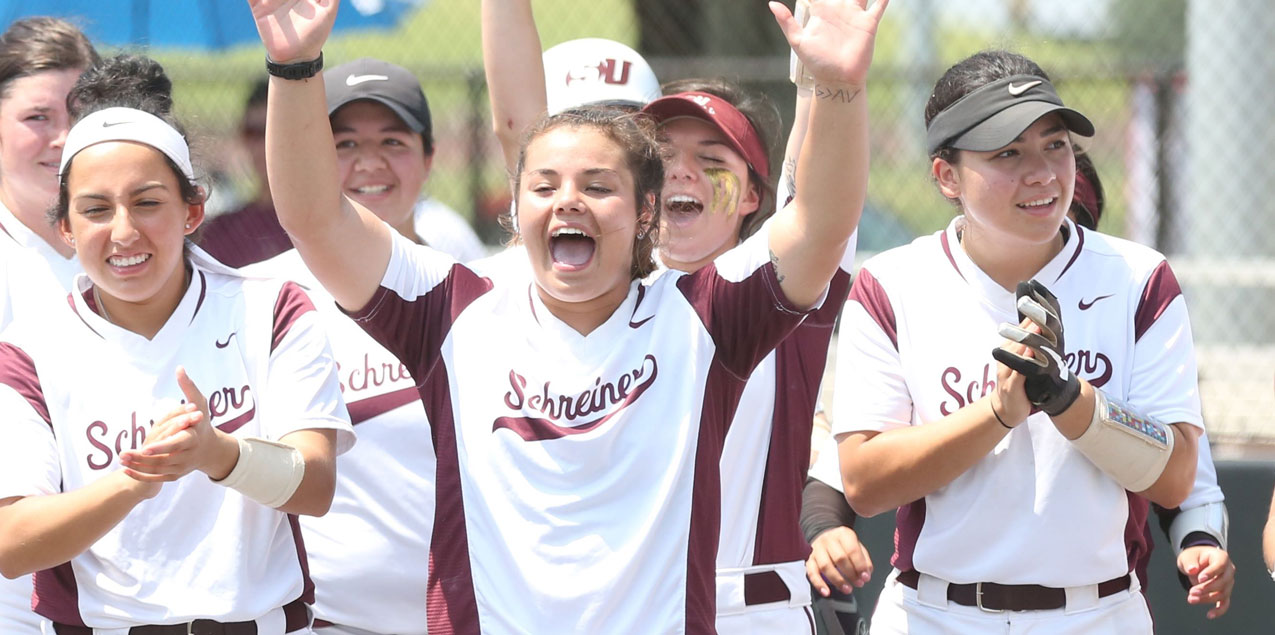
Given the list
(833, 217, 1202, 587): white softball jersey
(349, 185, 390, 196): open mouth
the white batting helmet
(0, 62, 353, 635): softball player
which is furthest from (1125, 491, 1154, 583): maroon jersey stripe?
(349, 185, 390, 196): open mouth

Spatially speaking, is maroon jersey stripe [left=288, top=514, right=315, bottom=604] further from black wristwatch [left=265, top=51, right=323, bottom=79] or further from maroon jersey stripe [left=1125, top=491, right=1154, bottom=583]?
maroon jersey stripe [left=1125, top=491, right=1154, bottom=583]

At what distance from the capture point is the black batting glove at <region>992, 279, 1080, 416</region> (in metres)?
2.86

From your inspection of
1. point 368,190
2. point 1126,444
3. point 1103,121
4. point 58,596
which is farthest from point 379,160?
point 1103,121

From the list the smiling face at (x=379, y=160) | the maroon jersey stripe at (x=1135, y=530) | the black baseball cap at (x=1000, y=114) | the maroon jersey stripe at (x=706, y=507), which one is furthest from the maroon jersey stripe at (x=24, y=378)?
the maroon jersey stripe at (x=1135, y=530)

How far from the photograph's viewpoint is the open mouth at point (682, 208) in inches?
139

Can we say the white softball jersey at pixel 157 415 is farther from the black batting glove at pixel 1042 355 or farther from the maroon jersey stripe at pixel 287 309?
the black batting glove at pixel 1042 355

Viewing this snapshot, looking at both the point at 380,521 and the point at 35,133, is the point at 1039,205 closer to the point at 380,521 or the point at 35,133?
the point at 380,521

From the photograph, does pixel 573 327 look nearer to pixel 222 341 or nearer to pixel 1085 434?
pixel 222 341

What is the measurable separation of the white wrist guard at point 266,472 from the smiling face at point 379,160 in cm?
120

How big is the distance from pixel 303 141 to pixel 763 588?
1378 mm

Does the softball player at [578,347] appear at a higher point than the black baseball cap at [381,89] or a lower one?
lower

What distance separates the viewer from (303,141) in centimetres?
266

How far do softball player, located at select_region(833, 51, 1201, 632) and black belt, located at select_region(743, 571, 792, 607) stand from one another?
0.24 meters

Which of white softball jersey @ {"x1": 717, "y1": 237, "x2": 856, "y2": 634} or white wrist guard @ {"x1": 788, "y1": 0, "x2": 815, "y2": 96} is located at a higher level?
white wrist guard @ {"x1": 788, "y1": 0, "x2": 815, "y2": 96}
